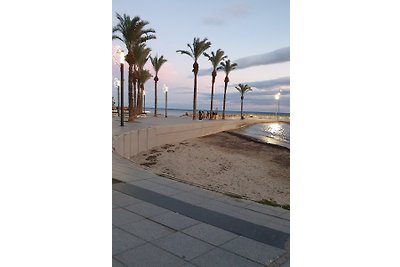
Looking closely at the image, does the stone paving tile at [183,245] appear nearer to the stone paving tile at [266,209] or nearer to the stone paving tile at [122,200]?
the stone paving tile at [122,200]

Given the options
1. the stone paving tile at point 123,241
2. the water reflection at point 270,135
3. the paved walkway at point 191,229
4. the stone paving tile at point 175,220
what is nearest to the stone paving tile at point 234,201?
the paved walkway at point 191,229

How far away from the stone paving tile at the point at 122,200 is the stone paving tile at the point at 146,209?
0.44 feet

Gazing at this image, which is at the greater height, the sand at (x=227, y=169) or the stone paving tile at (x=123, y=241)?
the stone paving tile at (x=123, y=241)

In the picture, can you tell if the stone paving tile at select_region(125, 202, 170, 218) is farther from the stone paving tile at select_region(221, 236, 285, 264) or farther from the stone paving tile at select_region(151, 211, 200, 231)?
the stone paving tile at select_region(221, 236, 285, 264)

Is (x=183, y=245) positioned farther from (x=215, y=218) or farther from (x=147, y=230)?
(x=215, y=218)

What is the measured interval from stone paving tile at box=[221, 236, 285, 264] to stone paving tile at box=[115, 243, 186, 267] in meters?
0.64

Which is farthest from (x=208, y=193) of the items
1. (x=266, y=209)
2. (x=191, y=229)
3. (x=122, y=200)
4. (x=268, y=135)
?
(x=268, y=135)

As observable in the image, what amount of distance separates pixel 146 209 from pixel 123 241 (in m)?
1.07

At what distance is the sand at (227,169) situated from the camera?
350 inches

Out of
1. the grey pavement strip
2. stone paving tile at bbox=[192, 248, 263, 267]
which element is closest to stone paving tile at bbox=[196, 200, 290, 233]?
the grey pavement strip
